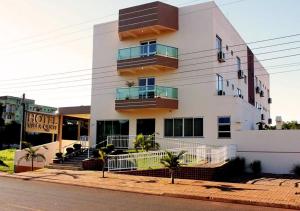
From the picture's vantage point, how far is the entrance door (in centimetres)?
2955

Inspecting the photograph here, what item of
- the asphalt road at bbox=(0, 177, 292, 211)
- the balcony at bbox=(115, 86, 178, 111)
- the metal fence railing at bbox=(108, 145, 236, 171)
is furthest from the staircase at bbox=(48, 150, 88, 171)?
the asphalt road at bbox=(0, 177, 292, 211)

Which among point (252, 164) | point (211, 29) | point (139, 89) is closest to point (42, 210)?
point (252, 164)

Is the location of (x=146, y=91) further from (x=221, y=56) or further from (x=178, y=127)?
(x=221, y=56)

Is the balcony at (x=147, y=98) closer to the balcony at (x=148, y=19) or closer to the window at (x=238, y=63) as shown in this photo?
the balcony at (x=148, y=19)

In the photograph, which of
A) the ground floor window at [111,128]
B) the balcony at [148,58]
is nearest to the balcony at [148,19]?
the balcony at [148,58]

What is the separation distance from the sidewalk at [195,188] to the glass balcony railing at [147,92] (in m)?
8.23

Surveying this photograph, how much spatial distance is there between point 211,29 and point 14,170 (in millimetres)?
19141

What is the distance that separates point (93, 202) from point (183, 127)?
52.8ft

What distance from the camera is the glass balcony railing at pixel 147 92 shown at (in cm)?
2803

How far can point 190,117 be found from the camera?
27906mm

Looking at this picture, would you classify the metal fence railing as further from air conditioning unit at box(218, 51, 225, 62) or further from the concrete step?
air conditioning unit at box(218, 51, 225, 62)

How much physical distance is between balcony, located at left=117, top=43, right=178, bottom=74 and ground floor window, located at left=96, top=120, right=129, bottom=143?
15.0 feet

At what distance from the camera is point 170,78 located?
96.3ft

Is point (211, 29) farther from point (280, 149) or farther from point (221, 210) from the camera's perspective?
point (221, 210)
